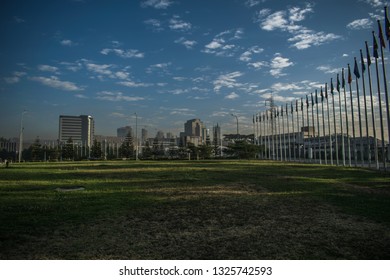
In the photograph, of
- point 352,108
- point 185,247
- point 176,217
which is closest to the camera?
point 185,247

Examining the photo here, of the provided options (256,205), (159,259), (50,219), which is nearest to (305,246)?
(159,259)

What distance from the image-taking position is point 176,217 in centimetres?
834

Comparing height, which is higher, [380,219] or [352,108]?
[352,108]

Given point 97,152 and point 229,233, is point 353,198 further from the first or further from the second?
point 97,152

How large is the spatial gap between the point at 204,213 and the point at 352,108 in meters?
33.3

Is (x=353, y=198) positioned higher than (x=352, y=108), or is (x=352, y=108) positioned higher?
(x=352, y=108)

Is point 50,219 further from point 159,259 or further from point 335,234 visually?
point 335,234

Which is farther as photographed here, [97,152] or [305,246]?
[97,152]

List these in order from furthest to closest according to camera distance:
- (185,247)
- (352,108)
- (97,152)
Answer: (97,152), (352,108), (185,247)

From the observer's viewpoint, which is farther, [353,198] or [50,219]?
[353,198]
